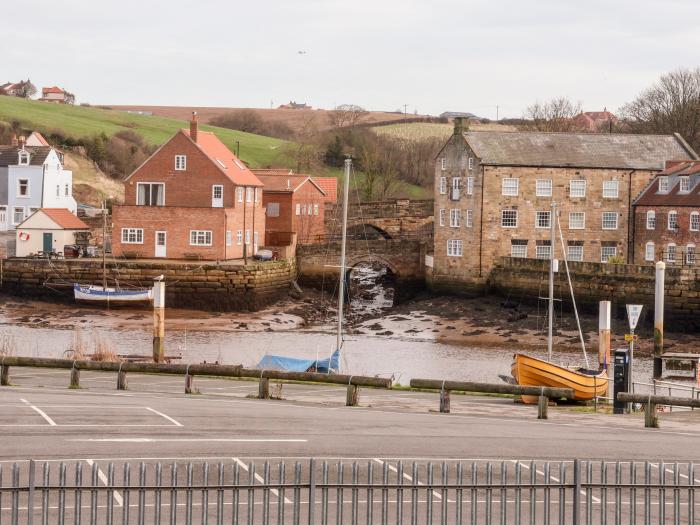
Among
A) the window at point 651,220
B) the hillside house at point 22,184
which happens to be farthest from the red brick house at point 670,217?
the hillside house at point 22,184

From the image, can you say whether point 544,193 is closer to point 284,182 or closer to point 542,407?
point 284,182

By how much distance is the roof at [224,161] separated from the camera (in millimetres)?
78188

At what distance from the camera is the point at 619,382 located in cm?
3019

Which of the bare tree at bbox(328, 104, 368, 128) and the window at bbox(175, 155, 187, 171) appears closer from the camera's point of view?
the window at bbox(175, 155, 187, 171)

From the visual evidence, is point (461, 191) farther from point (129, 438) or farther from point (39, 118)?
point (39, 118)

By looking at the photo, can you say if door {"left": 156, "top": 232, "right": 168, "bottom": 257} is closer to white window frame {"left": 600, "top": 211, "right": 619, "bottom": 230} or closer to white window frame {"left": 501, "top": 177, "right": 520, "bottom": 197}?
white window frame {"left": 501, "top": 177, "right": 520, "bottom": 197}

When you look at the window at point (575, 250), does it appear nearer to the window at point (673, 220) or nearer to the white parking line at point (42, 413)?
the window at point (673, 220)

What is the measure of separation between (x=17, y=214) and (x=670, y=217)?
4723cm

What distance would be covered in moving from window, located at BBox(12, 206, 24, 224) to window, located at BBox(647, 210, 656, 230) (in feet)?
148

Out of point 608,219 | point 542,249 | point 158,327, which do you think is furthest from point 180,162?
point 158,327

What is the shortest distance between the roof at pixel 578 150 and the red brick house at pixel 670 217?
2.18 meters

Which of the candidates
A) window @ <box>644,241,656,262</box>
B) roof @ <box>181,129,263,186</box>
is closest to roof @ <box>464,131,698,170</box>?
window @ <box>644,241,656,262</box>

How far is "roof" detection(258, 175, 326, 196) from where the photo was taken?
88.2m

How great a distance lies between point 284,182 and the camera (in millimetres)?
89812
